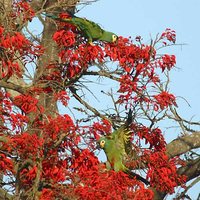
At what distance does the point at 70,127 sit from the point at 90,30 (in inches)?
81.2

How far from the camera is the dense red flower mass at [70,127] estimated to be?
8.65 m

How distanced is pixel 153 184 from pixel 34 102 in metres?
2.42

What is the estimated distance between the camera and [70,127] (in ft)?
28.3

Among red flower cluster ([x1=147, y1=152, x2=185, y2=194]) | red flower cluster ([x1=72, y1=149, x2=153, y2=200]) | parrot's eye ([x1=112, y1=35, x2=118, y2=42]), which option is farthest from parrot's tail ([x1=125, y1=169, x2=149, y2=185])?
parrot's eye ([x1=112, y1=35, x2=118, y2=42])

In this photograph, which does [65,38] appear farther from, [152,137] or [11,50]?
[152,137]

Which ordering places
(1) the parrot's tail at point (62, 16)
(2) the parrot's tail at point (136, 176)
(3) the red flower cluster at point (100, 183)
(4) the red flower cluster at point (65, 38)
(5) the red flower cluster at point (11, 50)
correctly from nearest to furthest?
(3) the red flower cluster at point (100, 183) → (5) the red flower cluster at point (11, 50) → (4) the red flower cluster at point (65, 38) → (2) the parrot's tail at point (136, 176) → (1) the parrot's tail at point (62, 16)

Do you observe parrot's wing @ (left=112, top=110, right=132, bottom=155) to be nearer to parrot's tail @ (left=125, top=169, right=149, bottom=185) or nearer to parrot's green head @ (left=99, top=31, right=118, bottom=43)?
parrot's tail @ (left=125, top=169, right=149, bottom=185)

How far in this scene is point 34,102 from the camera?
9180 millimetres

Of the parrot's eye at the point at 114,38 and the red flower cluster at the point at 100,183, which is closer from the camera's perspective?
the red flower cluster at the point at 100,183

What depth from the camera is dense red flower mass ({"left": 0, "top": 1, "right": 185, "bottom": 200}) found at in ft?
28.4

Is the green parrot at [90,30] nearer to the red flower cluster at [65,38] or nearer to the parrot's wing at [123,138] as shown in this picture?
the red flower cluster at [65,38]

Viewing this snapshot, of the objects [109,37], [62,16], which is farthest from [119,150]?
[62,16]

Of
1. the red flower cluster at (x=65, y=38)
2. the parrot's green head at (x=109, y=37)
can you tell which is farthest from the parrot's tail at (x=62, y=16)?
the parrot's green head at (x=109, y=37)

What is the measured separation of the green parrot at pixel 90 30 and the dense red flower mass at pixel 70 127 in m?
0.10
